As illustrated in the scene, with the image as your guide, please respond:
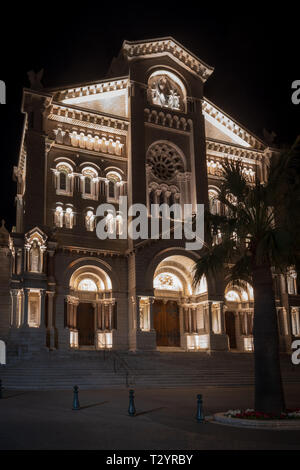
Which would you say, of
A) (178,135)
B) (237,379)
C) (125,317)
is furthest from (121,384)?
(178,135)

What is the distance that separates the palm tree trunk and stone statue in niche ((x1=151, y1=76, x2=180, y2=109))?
29.1m

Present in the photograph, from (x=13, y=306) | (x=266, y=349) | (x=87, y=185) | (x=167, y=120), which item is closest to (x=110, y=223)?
(x=87, y=185)

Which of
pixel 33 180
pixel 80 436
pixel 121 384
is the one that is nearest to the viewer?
pixel 80 436

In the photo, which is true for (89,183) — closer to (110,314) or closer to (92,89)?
(92,89)

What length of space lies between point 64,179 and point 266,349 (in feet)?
83.5

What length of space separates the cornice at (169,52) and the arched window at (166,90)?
5.06 feet

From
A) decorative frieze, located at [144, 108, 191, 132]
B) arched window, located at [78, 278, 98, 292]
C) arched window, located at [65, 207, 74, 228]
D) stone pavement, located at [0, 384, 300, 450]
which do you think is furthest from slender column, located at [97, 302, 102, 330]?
stone pavement, located at [0, 384, 300, 450]

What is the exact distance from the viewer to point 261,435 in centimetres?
1168

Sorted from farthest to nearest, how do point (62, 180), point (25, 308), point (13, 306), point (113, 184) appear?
point (113, 184) < point (62, 180) < point (13, 306) < point (25, 308)

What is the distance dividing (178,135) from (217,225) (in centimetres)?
2662

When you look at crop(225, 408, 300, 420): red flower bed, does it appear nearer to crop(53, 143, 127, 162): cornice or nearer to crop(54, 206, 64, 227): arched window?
crop(54, 206, 64, 227): arched window

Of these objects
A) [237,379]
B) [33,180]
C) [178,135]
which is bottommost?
[237,379]

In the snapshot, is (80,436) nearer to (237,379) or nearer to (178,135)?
(237,379)

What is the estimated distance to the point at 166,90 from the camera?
42094mm
